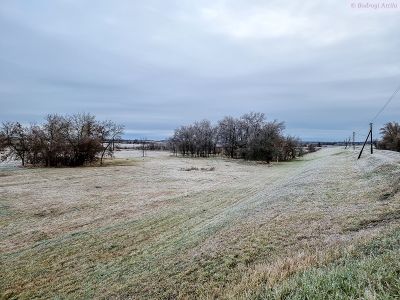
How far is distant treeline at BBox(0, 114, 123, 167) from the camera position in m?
64.1

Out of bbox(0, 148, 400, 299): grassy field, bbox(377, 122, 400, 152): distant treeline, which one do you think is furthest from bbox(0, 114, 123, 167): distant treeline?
bbox(377, 122, 400, 152): distant treeline

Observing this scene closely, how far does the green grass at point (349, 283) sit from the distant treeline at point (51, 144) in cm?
6560

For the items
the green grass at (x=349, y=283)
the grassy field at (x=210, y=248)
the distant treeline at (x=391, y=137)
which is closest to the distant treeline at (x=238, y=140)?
the distant treeline at (x=391, y=137)

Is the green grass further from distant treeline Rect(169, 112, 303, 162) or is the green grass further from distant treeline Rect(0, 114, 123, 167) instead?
distant treeline Rect(169, 112, 303, 162)

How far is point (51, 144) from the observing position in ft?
212

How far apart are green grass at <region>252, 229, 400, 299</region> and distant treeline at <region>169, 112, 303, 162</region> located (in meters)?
83.4

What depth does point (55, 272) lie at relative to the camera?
38.7 feet

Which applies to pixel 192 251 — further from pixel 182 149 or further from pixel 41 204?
pixel 182 149

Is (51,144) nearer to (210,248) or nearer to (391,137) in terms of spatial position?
(210,248)

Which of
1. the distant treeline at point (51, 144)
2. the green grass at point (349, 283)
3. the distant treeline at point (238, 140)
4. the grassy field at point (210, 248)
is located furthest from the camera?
the distant treeline at point (238, 140)

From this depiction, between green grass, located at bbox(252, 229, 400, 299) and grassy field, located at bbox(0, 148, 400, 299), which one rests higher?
green grass, located at bbox(252, 229, 400, 299)

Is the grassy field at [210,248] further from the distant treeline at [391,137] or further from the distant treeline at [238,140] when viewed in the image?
the distant treeline at [391,137]

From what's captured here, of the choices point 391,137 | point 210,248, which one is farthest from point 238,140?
point 210,248

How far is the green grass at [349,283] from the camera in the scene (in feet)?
15.7
